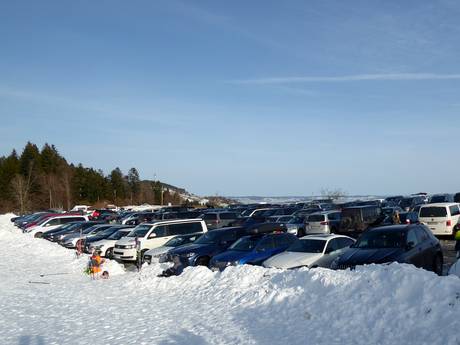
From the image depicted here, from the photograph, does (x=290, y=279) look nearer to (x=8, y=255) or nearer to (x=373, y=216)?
(x=373, y=216)

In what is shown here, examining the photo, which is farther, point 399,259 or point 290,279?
point 399,259

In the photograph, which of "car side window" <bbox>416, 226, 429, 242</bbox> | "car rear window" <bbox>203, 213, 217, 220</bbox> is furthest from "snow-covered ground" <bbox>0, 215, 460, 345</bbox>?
"car rear window" <bbox>203, 213, 217, 220</bbox>

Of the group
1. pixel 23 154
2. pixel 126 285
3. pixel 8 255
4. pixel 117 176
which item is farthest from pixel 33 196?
pixel 126 285

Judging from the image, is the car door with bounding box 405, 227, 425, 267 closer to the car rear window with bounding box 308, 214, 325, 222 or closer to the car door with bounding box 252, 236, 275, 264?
the car door with bounding box 252, 236, 275, 264

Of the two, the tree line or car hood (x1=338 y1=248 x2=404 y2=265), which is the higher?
the tree line

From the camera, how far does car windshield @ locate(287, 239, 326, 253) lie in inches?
528

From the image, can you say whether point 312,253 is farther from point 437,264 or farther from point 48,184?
point 48,184

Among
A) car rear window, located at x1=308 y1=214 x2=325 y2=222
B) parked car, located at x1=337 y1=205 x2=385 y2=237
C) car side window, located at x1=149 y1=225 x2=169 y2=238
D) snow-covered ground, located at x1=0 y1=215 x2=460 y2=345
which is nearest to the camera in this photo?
snow-covered ground, located at x1=0 y1=215 x2=460 y2=345

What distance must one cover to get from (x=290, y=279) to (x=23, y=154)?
96.8 m

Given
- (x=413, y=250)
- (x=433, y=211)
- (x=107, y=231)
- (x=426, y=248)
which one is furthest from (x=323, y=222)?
(x=413, y=250)

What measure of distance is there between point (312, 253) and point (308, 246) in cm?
54

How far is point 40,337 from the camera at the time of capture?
870cm

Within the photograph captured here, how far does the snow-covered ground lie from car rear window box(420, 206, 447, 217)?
476 inches

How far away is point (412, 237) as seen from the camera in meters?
11.8
